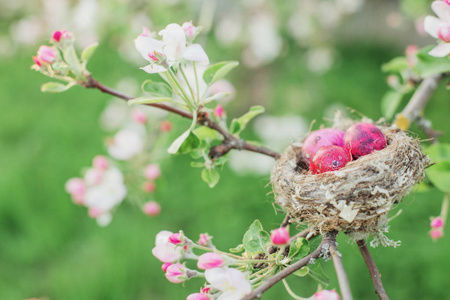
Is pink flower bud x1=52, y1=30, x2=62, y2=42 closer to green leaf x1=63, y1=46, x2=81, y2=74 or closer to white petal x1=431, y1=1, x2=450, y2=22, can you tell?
green leaf x1=63, y1=46, x2=81, y2=74

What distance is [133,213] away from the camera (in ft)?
8.79

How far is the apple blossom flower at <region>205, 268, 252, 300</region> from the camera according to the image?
0.66 m

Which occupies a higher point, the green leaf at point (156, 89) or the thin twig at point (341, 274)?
the green leaf at point (156, 89)

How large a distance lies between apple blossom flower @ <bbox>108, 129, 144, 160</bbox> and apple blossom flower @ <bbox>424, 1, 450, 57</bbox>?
3.00ft

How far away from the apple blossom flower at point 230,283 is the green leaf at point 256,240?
0.09 meters

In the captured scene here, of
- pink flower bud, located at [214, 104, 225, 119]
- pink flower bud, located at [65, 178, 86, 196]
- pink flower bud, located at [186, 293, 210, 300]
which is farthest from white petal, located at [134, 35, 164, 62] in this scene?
pink flower bud, located at [65, 178, 86, 196]

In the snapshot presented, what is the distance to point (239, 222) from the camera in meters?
2.51

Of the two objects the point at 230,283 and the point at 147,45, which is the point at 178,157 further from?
the point at 230,283

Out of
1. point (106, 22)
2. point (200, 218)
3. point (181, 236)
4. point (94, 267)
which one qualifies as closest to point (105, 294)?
point (94, 267)

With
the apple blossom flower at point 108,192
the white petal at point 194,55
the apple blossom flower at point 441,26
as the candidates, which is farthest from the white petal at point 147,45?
the apple blossom flower at point 108,192

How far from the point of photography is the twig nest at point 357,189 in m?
0.80

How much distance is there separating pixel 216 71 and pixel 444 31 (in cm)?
42

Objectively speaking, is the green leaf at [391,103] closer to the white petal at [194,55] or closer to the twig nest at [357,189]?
the twig nest at [357,189]

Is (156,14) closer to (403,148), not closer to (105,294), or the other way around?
(105,294)
